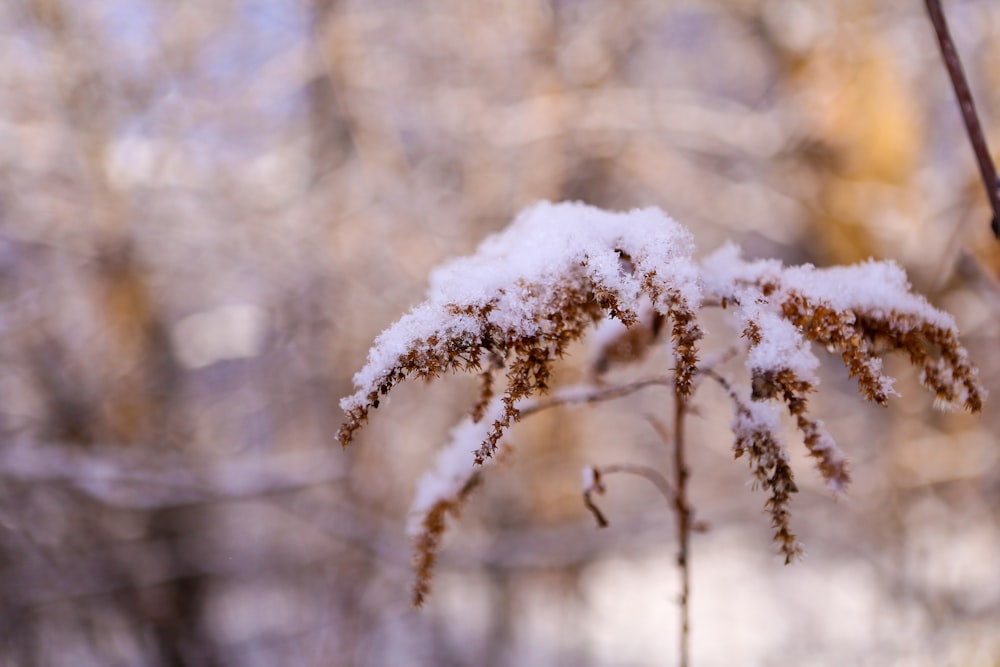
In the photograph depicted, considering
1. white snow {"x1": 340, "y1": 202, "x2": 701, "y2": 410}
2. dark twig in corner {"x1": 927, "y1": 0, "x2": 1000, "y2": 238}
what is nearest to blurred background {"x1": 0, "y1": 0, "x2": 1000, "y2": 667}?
dark twig in corner {"x1": 927, "y1": 0, "x2": 1000, "y2": 238}

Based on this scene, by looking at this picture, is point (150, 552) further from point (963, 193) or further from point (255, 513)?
point (963, 193)

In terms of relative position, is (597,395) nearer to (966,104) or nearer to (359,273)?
(966,104)

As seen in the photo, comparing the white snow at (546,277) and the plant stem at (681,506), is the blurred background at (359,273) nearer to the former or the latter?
the plant stem at (681,506)

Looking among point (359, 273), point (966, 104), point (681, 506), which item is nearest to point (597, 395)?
point (681, 506)

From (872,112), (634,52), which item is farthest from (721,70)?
(872,112)

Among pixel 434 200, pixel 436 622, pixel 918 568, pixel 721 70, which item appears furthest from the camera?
pixel 721 70

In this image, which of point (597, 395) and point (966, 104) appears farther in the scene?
point (597, 395)
